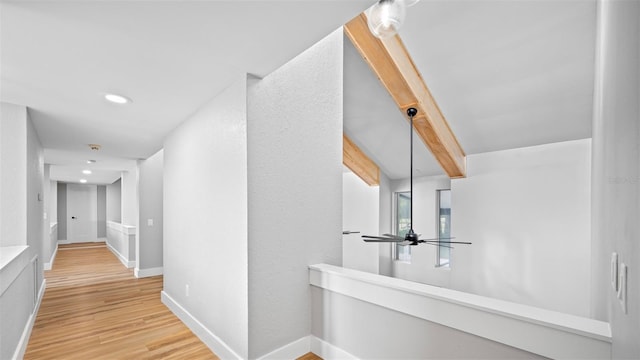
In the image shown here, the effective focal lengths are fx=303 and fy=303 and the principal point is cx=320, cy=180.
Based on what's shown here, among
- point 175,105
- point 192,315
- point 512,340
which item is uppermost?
point 175,105

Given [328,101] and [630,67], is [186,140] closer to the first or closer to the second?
[328,101]

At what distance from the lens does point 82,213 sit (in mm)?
10859

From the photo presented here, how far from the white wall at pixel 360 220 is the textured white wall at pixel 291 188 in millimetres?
3490

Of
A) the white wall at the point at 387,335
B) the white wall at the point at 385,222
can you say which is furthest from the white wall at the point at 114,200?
the white wall at the point at 387,335

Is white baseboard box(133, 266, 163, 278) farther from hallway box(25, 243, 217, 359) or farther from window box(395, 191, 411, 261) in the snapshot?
window box(395, 191, 411, 261)

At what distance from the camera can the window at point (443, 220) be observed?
562 centimetres

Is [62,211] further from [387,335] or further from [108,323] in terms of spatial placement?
[387,335]

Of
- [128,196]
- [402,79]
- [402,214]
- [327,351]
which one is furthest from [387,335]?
[128,196]

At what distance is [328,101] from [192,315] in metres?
2.51

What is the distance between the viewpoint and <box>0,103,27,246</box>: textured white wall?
273 centimetres

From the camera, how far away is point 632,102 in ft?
2.58

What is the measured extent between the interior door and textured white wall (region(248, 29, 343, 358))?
38.3ft

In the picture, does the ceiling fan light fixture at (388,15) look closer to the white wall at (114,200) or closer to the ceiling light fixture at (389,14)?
the ceiling light fixture at (389,14)

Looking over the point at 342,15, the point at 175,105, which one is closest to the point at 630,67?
the point at 342,15
